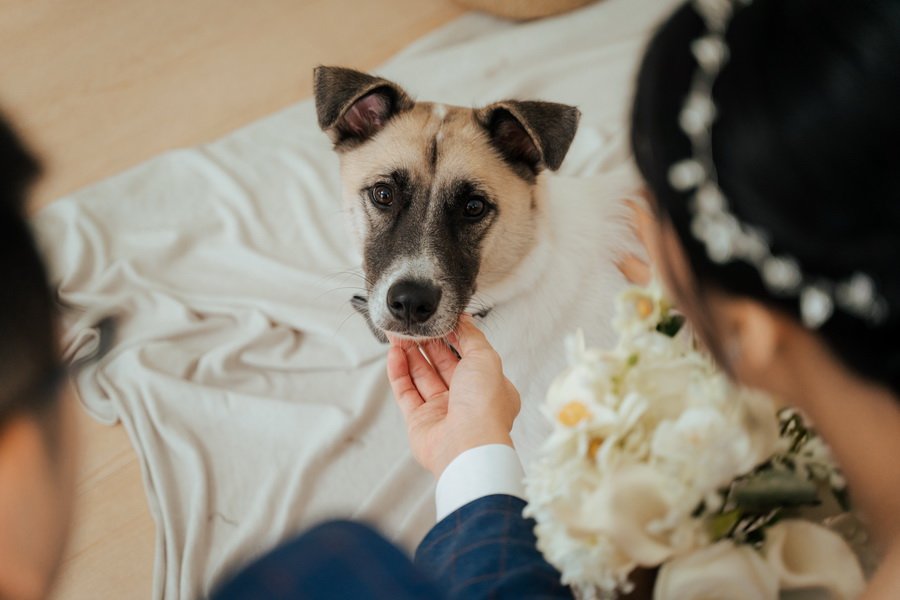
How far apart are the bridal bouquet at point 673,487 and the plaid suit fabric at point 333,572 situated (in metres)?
0.26

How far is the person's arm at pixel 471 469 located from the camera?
1011 millimetres

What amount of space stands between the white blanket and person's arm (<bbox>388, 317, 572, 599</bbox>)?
27cm

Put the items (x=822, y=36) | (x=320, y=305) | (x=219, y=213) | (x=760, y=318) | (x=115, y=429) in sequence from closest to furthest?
(x=822, y=36), (x=760, y=318), (x=115, y=429), (x=320, y=305), (x=219, y=213)

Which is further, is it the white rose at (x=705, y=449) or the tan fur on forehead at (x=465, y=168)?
the tan fur on forehead at (x=465, y=168)

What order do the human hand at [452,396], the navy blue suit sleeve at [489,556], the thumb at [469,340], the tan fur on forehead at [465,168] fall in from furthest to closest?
the tan fur on forehead at [465,168] → the thumb at [469,340] → the human hand at [452,396] → the navy blue suit sleeve at [489,556]

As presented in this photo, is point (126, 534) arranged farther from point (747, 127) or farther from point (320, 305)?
point (747, 127)

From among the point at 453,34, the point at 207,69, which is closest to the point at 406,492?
the point at 453,34

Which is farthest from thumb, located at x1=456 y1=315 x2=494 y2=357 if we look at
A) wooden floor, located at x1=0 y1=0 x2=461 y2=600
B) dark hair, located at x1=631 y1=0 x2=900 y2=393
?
wooden floor, located at x1=0 y1=0 x2=461 y2=600

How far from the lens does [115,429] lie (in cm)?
211

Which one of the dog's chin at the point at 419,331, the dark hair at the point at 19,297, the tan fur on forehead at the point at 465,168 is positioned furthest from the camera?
the tan fur on forehead at the point at 465,168

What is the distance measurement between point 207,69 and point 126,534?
7.20 ft

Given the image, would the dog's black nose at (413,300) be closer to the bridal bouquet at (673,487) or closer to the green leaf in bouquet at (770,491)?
the bridal bouquet at (673,487)


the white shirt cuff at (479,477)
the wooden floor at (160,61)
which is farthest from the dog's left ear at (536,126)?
the wooden floor at (160,61)

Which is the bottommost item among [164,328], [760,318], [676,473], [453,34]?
[164,328]
